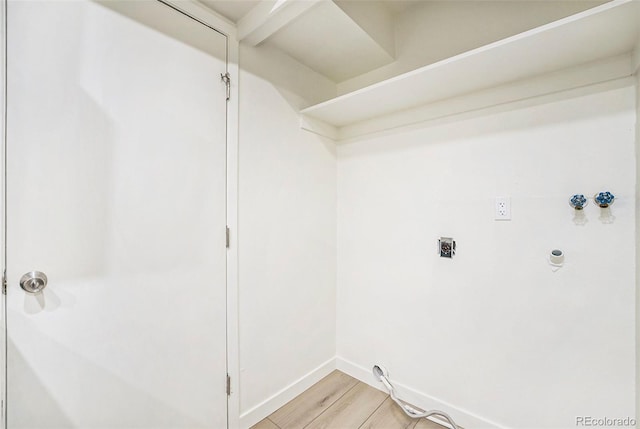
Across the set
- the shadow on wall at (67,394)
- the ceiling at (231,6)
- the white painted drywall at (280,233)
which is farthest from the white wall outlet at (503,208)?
the shadow on wall at (67,394)

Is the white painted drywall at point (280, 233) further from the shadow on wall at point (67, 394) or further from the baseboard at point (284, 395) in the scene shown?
the shadow on wall at point (67, 394)

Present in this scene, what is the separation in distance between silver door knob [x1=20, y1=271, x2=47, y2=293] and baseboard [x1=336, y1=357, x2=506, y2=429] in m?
1.85

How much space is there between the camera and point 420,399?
1717mm

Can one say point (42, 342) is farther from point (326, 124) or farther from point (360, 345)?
point (326, 124)

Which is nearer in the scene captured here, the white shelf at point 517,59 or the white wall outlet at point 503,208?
the white shelf at point 517,59

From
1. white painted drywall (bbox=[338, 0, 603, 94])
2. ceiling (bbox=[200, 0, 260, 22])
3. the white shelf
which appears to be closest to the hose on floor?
the white shelf

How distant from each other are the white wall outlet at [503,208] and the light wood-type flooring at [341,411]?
4.03 feet

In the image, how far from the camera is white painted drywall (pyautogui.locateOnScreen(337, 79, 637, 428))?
1202mm

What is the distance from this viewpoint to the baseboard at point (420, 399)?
4.98 ft

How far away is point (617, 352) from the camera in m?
1.19

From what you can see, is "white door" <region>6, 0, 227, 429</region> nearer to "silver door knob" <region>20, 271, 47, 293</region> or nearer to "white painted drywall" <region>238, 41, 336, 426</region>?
"silver door knob" <region>20, 271, 47, 293</region>

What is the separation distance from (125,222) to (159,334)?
1.72ft
